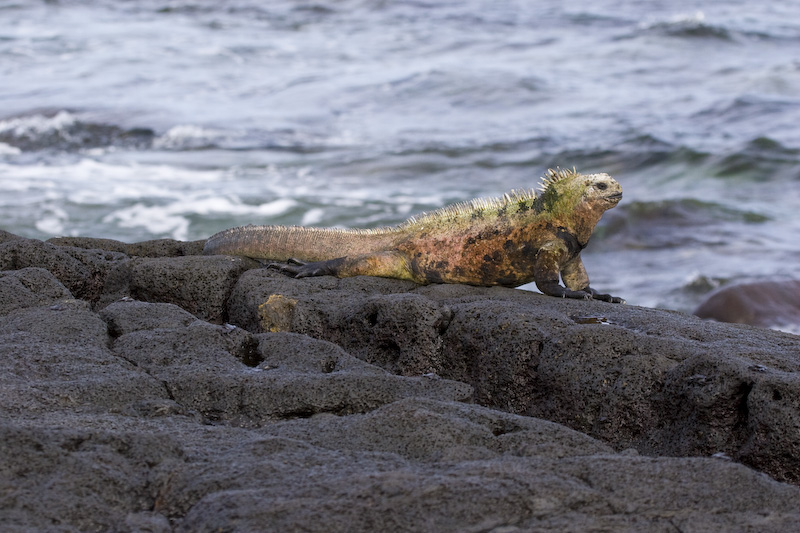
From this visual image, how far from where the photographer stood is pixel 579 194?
5.38 m

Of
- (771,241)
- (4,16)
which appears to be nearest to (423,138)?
(771,241)

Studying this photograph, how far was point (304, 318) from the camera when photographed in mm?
4582

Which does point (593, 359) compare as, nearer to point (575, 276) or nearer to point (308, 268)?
point (575, 276)

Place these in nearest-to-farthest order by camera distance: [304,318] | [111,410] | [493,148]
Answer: [111,410], [304,318], [493,148]

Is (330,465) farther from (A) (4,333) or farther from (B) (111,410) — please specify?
(A) (4,333)

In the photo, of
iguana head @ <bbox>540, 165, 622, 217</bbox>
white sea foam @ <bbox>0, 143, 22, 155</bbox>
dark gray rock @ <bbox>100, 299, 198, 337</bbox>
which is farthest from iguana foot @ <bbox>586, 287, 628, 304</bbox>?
white sea foam @ <bbox>0, 143, 22, 155</bbox>

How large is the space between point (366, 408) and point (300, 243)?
98.9 inches

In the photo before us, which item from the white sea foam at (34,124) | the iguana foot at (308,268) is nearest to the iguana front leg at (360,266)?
the iguana foot at (308,268)

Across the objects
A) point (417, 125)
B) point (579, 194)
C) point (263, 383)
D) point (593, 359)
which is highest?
point (579, 194)

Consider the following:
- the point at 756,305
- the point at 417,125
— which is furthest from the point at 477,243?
the point at 417,125

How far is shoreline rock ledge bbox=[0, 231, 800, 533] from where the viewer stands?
2.46 metres

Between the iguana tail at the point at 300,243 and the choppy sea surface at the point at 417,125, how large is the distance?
5640 mm

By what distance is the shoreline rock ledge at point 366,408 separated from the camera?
2.46 m

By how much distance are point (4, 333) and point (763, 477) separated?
2.95 m
